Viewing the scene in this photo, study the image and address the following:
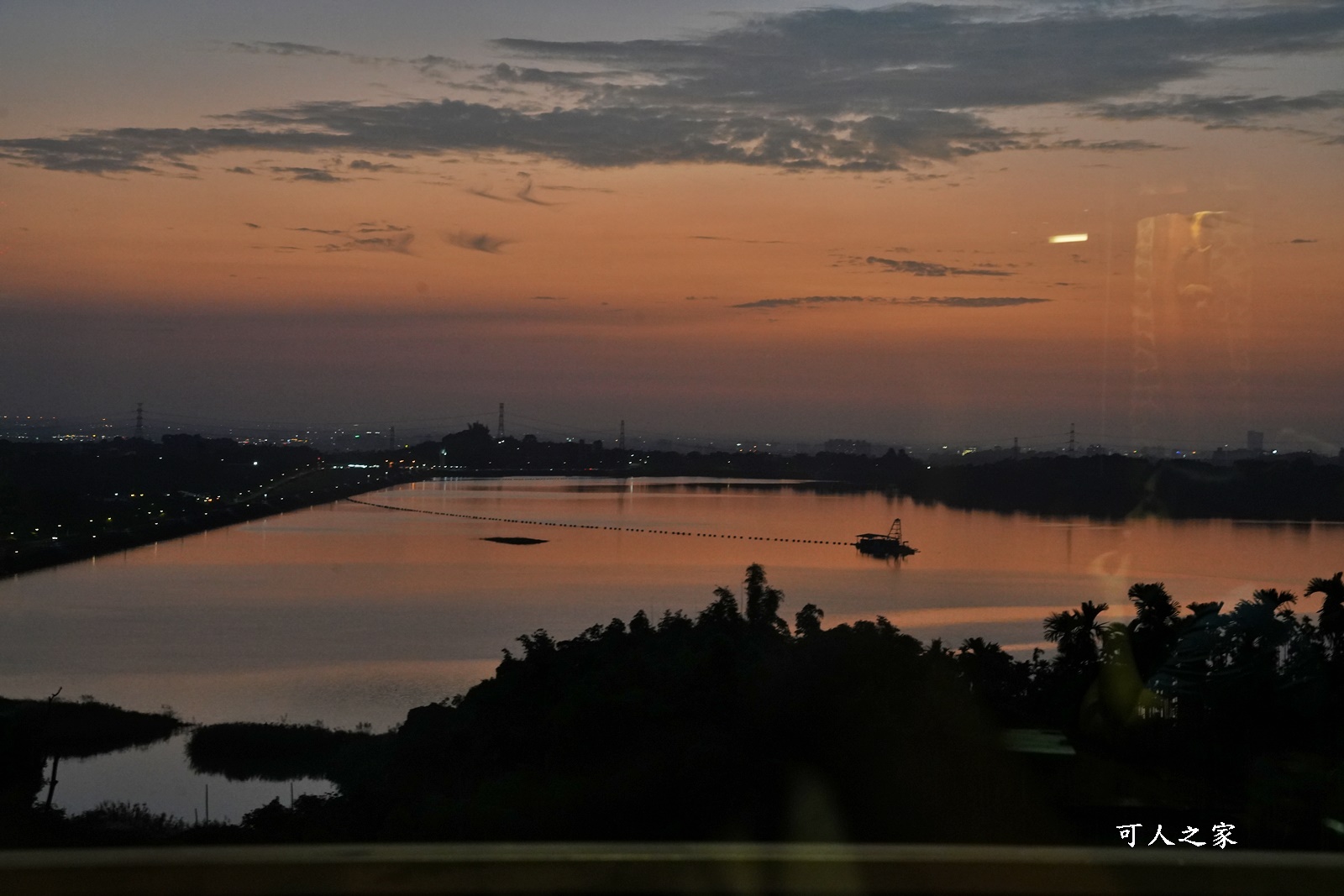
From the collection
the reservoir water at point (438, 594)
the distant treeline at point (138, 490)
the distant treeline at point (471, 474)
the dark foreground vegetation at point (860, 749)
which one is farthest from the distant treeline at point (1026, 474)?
the distant treeline at point (138, 490)

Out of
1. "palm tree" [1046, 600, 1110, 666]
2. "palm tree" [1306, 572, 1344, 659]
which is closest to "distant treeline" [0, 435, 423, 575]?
"palm tree" [1046, 600, 1110, 666]

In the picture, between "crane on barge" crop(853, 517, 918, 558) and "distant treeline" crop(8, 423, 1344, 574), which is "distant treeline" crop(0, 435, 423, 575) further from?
"crane on barge" crop(853, 517, 918, 558)

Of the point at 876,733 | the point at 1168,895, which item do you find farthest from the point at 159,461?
the point at 1168,895

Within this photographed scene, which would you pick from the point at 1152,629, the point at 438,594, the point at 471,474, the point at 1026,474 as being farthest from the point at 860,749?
the point at 471,474

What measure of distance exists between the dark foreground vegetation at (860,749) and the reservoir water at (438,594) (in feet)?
4.73

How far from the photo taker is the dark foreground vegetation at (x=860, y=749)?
89.1 inches

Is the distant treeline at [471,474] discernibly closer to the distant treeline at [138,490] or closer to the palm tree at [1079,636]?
the distant treeline at [138,490]

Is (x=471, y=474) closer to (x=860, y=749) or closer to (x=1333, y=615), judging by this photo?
(x=1333, y=615)

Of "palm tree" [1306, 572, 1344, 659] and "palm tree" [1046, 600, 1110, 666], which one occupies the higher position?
"palm tree" [1306, 572, 1344, 659]

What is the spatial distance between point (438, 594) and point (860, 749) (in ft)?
35.9

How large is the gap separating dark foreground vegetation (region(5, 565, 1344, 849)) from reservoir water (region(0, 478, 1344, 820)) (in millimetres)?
1441

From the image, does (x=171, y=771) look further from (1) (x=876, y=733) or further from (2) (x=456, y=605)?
(2) (x=456, y=605)

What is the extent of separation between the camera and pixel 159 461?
28906 mm

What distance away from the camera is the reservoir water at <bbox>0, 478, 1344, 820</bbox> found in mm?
8211
